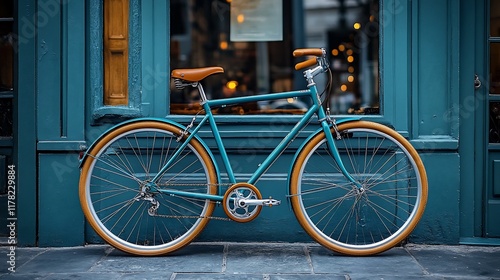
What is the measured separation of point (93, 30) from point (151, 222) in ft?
4.93

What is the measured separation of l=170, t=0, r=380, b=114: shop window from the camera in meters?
5.56

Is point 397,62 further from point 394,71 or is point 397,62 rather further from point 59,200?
point 59,200

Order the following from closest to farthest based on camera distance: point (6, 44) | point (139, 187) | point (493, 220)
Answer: point (139, 187) < point (493, 220) < point (6, 44)

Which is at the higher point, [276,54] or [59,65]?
[276,54]

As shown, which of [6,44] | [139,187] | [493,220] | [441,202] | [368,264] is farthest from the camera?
[6,44]

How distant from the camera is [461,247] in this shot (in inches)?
200

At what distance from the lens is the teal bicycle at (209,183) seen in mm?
4738

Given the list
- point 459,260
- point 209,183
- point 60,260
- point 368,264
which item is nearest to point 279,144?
point 209,183

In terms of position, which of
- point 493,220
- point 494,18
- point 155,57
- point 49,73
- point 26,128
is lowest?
point 493,220

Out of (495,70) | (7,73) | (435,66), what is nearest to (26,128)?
(7,73)

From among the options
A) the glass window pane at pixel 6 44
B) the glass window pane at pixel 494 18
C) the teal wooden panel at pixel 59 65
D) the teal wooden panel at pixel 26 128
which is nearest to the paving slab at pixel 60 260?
the teal wooden panel at pixel 26 128

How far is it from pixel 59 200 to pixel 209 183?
120cm

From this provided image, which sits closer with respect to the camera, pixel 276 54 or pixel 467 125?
pixel 467 125

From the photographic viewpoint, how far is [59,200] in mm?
5109
